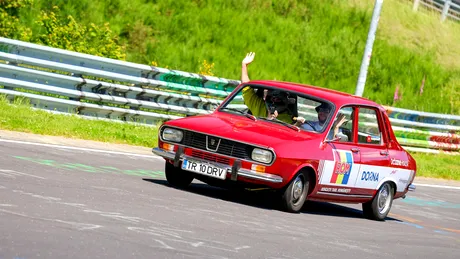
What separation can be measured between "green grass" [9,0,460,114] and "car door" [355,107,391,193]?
13.7 metres

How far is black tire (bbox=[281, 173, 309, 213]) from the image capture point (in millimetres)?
10977

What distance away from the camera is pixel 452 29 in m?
39.4

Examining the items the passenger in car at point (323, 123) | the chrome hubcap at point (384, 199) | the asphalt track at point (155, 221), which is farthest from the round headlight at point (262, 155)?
the chrome hubcap at point (384, 199)

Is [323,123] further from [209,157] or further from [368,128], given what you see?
[209,157]

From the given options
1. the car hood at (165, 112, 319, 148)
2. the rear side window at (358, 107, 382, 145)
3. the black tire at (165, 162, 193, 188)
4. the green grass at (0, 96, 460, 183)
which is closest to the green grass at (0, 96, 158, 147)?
the green grass at (0, 96, 460, 183)

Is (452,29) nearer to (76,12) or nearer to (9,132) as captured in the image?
(76,12)

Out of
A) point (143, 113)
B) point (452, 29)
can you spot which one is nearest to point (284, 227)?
point (143, 113)

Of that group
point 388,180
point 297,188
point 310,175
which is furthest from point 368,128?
point 297,188

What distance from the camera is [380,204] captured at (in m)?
12.9

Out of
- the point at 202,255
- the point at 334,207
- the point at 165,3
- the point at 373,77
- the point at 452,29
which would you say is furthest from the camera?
the point at 452,29

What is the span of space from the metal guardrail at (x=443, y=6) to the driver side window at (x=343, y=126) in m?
27.5

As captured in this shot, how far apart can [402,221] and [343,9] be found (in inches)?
947

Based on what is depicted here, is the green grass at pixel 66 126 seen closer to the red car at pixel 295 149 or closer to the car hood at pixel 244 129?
the red car at pixel 295 149

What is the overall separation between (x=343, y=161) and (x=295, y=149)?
1.09 meters
